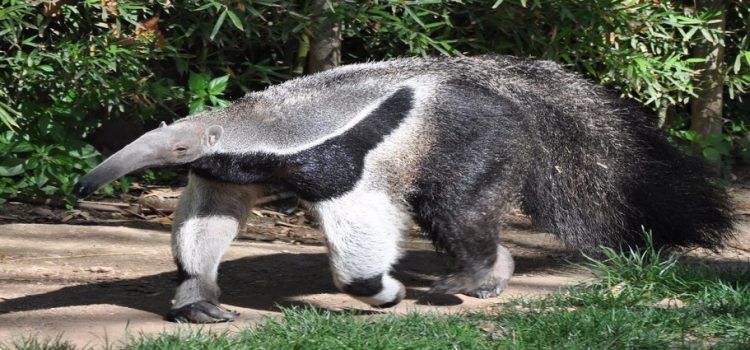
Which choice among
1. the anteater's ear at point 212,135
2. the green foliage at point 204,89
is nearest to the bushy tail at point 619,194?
the anteater's ear at point 212,135

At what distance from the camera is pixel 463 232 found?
5898 millimetres

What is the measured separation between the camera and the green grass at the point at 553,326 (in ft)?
15.4

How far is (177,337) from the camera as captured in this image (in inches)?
187

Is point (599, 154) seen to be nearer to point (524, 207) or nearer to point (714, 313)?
point (524, 207)

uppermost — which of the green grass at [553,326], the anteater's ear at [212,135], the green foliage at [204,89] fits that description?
the green foliage at [204,89]

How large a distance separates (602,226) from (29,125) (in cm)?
430

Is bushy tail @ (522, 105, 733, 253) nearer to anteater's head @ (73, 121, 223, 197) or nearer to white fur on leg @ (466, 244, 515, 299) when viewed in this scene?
white fur on leg @ (466, 244, 515, 299)

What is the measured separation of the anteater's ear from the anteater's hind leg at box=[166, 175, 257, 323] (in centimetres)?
28

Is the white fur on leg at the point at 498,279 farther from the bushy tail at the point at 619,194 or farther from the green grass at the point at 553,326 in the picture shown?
the green grass at the point at 553,326

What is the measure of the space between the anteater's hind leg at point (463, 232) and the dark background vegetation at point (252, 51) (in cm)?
211

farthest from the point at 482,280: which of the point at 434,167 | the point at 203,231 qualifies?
the point at 203,231

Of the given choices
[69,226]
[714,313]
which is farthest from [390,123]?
[69,226]

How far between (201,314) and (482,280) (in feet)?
4.93

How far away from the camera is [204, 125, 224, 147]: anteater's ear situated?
5500 millimetres
